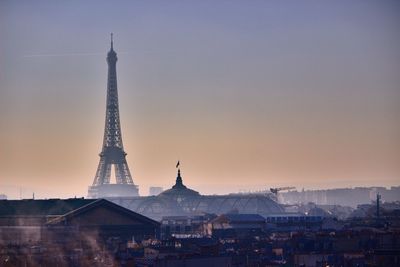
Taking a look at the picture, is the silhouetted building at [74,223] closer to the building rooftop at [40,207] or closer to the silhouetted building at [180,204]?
the building rooftop at [40,207]

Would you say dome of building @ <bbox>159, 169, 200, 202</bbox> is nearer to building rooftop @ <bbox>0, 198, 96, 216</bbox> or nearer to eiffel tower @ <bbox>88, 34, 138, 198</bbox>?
eiffel tower @ <bbox>88, 34, 138, 198</bbox>

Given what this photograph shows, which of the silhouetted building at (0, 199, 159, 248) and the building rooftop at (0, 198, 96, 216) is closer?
Answer: the silhouetted building at (0, 199, 159, 248)

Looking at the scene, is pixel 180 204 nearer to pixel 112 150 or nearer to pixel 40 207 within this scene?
pixel 112 150

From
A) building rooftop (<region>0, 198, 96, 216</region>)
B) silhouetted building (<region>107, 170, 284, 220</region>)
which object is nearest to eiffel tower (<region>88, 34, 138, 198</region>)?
silhouetted building (<region>107, 170, 284, 220</region>)

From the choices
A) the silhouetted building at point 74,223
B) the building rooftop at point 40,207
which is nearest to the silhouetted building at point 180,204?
the building rooftop at point 40,207

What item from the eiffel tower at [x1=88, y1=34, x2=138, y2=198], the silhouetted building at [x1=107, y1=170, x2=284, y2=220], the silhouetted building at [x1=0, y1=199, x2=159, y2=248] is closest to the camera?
the silhouetted building at [x1=0, y1=199, x2=159, y2=248]

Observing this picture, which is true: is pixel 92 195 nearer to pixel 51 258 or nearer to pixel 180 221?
pixel 180 221

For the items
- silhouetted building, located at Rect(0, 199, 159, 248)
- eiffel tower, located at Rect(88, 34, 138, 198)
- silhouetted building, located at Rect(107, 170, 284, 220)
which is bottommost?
silhouetted building, located at Rect(0, 199, 159, 248)

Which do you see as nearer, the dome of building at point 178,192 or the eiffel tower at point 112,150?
the eiffel tower at point 112,150

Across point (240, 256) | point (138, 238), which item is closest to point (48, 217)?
point (138, 238)
